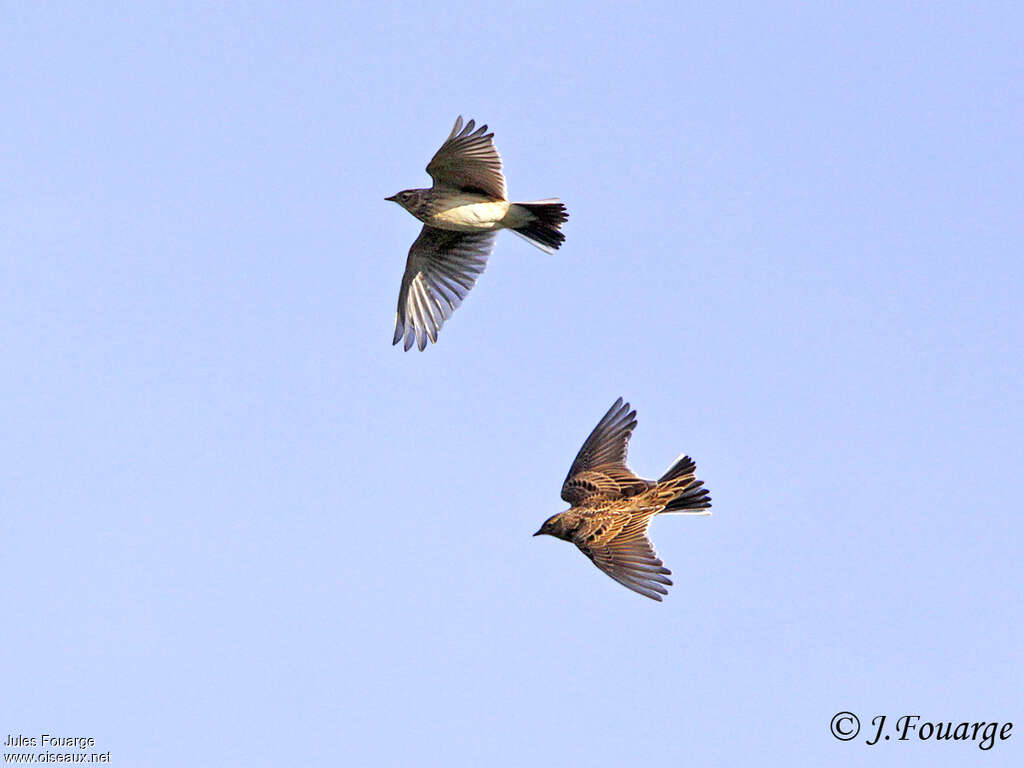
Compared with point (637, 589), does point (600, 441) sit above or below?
above

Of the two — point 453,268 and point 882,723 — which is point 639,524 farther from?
point 453,268

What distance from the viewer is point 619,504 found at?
13.0 m

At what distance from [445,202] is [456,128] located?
984mm

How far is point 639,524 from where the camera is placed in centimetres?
1262

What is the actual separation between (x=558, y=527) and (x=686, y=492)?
4.22 ft

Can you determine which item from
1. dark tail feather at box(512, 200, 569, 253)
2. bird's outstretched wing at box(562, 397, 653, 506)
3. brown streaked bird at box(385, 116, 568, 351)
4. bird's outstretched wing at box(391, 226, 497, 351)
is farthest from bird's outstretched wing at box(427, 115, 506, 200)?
bird's outstretched wing at box(562, 397, 653, 506)

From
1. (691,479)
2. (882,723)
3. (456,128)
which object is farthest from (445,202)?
(882,723)

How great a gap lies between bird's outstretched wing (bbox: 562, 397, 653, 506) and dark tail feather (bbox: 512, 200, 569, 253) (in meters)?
1.72

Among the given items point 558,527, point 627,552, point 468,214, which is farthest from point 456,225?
point 627,552

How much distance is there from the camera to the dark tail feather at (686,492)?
1277cm

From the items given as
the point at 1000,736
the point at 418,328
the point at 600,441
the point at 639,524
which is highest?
the point at 418,328

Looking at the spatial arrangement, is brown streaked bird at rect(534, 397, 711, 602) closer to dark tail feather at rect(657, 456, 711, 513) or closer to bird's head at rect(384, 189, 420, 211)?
dark tail feather at rect(657, 456, 711, 513)

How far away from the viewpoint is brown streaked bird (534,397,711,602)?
1219 centimetres

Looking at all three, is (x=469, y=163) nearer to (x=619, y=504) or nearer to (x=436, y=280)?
(x=436, y=280)
